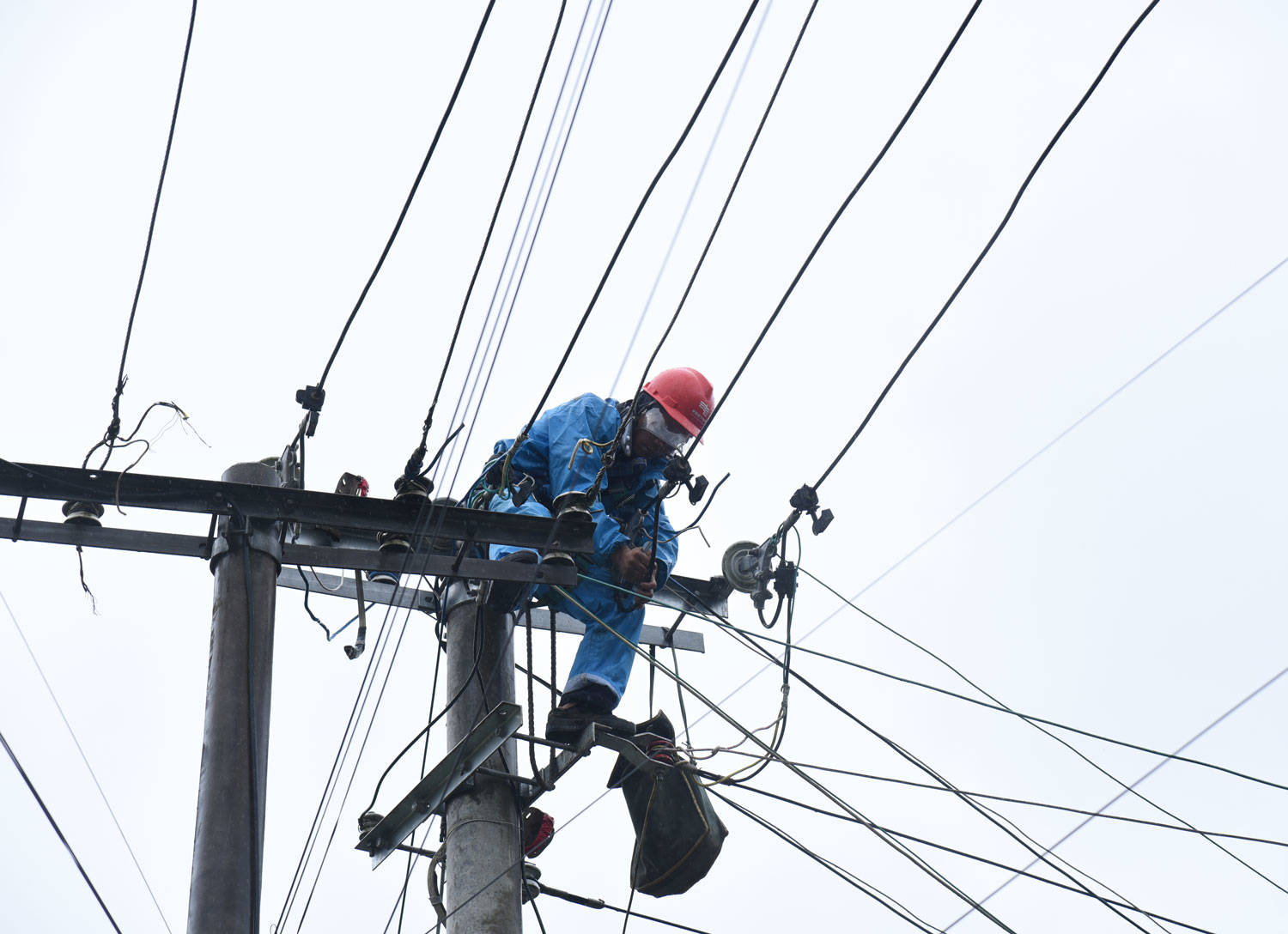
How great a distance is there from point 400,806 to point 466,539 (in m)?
1.17

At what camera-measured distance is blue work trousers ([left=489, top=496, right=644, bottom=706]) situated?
6301mm

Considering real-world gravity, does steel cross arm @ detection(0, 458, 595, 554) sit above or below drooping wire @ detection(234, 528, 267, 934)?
above

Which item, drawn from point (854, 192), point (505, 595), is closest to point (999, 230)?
point (854, 192)

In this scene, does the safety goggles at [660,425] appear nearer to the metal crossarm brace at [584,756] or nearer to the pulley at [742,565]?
the pulley at [742,565]

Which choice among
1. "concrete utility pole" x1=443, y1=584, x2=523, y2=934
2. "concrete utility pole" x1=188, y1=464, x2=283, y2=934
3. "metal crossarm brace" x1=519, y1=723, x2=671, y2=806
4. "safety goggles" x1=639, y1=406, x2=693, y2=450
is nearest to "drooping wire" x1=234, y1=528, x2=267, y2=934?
"concrete utility pole" x1=188, y1=464, x2=283, y2=934

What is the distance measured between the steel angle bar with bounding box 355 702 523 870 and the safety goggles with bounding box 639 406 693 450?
1.69 metres

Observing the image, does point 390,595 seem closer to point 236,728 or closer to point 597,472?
point 597,472

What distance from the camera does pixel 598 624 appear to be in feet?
21.4

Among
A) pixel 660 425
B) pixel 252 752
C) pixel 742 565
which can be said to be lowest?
pixel 252 752

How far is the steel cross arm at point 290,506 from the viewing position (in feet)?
17.8

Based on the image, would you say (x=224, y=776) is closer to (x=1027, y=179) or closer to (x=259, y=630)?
(x=259, y=630)

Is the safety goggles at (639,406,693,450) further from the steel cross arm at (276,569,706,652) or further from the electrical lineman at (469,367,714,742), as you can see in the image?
the steel cross arm at (276,569,706,652)

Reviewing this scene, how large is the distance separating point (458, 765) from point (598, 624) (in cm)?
105

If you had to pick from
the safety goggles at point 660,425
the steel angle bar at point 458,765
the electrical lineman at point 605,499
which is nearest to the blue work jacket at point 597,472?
the electrical lineman at point 605,499
